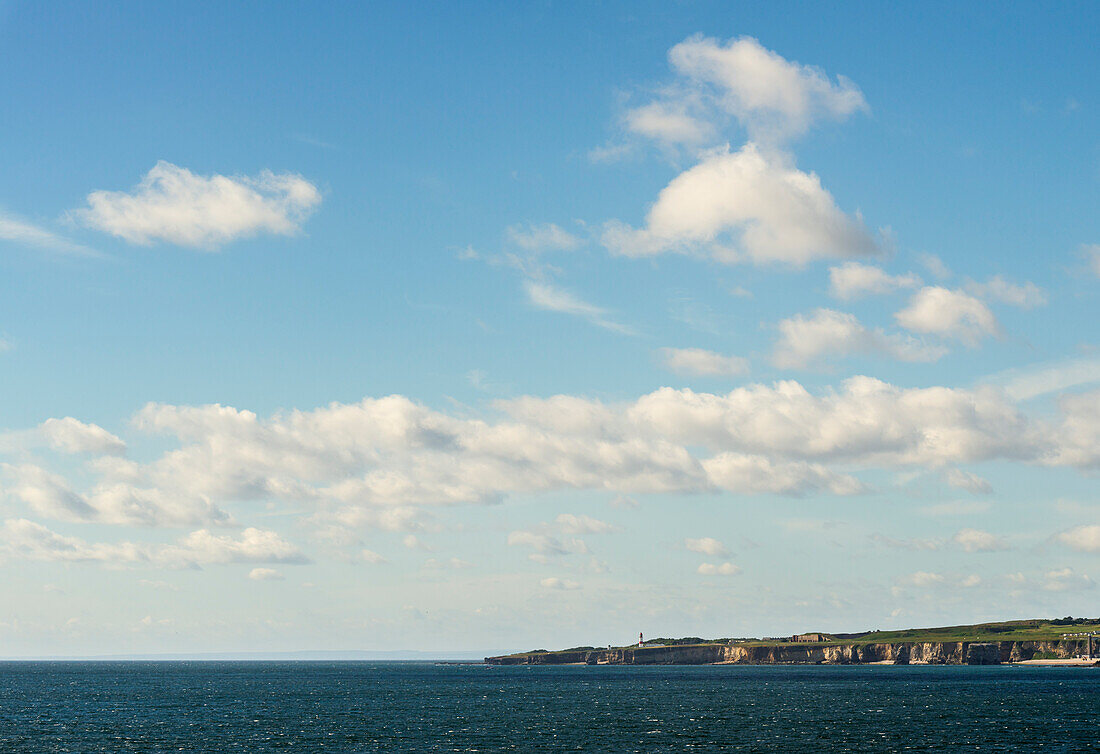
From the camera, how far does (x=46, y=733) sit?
126438 millimetres

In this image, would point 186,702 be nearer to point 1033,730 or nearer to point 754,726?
point 754,726

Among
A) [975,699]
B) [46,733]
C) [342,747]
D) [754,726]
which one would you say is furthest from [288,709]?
[975,699]

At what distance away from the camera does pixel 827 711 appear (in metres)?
152

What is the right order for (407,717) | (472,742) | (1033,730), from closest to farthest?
(472,742), (1033,730), (407,717)

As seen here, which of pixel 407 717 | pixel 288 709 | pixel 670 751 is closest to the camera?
pixel 670 751

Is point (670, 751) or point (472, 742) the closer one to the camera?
point (670, 751)

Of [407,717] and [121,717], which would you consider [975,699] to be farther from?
[121,717]

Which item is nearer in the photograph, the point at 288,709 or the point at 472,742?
the point at 472,742

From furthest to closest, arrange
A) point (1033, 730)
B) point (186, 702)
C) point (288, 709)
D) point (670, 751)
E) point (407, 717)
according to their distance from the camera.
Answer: point (186, 702)
point (288, 709)
point (407, 717)
point (1033, 730)
point (670, 751)

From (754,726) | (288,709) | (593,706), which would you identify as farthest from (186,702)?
(754,726)

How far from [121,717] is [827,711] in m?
104

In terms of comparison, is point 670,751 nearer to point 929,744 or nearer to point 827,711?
point 929,744

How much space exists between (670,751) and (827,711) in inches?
2348

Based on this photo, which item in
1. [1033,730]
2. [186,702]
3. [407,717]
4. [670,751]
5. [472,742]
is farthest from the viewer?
[186,702]
